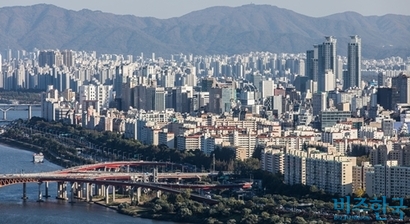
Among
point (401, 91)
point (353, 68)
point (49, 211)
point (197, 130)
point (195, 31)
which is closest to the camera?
point (49, 211)

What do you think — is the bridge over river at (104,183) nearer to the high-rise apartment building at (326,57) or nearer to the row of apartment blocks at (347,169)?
the row of apartment blocks at (347,169)

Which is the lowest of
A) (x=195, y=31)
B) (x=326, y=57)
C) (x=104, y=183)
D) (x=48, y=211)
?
(x=48, y=211)

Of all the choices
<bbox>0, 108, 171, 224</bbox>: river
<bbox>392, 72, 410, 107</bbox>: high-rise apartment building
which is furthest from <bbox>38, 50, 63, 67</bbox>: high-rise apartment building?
<bbox>0, 108, 171, 224</bbox>: river

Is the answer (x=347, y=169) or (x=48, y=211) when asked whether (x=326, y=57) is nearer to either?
(x=347, y=169)

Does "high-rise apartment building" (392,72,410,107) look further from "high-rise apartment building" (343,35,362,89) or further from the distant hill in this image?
the distant hill

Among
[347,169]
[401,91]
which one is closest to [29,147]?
[401,91]

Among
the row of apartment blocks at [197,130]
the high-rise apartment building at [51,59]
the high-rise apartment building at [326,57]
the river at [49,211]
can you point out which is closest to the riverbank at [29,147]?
→ the row of apartment blocks at [197,130]

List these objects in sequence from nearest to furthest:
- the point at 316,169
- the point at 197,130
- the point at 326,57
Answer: the point at 316,169 < the point at 197,130 < the point at 326,57

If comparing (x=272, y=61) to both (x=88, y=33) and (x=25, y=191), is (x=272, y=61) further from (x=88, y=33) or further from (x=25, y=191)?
(x=25, y=191)

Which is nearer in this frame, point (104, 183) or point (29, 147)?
point (104, 183)
